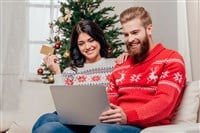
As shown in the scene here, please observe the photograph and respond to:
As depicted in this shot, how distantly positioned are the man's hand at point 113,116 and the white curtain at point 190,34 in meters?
1.27

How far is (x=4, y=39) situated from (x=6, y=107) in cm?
63

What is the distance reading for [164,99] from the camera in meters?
1.41

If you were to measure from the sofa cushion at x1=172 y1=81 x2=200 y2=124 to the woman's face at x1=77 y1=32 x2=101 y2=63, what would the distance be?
589 mm

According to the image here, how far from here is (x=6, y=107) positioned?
3.08 meters

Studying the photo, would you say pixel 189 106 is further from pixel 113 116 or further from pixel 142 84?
pixel 113 116

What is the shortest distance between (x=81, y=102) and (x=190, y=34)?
1.46m

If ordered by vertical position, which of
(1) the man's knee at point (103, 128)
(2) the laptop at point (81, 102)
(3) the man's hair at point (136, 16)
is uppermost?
(3) the man's hair at point (136, 16)

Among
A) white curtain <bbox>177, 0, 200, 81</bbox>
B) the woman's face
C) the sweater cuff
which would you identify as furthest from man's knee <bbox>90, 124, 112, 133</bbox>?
white curtain <bbox>177, 0, 200, 81</bbox>

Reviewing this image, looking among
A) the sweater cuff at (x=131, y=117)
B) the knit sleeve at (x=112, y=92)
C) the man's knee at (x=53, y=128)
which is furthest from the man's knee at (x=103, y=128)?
the knit sleeve at (x=112, y=92)

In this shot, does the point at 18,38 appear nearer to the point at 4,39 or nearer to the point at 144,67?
the point at 4,39

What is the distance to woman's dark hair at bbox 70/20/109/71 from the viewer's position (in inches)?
76.3

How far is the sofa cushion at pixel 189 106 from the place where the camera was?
1552mm

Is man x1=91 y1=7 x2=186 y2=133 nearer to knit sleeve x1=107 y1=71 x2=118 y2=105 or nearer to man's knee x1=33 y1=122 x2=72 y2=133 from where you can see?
knit sleeve x1=107 y1=71 x2=118 y2=105

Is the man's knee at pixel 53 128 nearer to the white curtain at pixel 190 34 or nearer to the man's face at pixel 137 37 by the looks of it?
the man's face at pixel 137 37
